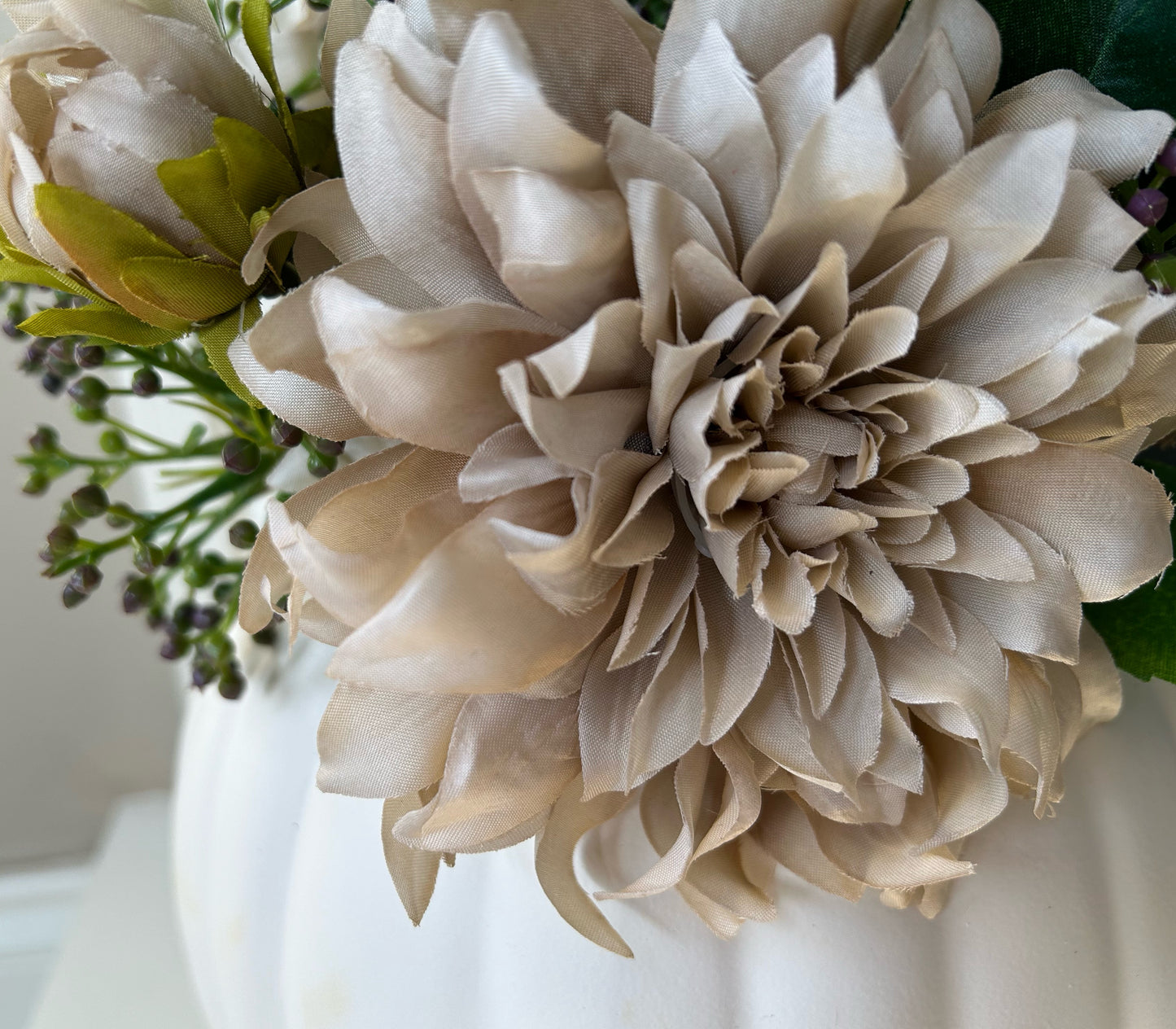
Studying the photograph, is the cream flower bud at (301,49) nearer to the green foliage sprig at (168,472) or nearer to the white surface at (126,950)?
the green foliage sprig at (168,472)

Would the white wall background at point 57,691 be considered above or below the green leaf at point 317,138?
below

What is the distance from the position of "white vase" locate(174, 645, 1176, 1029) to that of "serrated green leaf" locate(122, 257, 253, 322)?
6.1 inches

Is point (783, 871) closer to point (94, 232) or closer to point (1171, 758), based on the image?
point (1171, 758)

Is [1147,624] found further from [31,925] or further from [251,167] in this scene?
[31,925]

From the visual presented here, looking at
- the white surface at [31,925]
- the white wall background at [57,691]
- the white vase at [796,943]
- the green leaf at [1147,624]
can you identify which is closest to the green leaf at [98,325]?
the white vase at [796,943]

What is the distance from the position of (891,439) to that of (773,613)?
4cm

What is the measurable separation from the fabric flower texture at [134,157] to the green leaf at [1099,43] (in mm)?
173

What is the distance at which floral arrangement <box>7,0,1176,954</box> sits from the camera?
0.18 metres

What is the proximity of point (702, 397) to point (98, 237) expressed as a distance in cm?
13

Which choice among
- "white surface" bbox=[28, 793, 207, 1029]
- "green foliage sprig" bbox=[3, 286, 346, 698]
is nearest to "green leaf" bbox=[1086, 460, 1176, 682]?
"green foliage sprig" bbox=[3, 286, 346, 698]

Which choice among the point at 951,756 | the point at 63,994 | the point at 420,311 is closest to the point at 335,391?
the point at 420,311

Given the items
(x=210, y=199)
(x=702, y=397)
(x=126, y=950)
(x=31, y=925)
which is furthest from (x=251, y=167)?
(x=31, y=925)

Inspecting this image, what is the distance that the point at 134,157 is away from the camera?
0.22 metres

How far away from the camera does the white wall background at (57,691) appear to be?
2.05 feet
